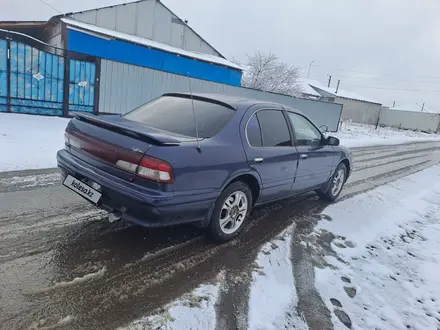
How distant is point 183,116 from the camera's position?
12.3 feet

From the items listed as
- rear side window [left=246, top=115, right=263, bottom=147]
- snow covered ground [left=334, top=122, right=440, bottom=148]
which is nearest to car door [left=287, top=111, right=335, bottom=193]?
rear side window [left=246, top=115, right=263, bottom=147]

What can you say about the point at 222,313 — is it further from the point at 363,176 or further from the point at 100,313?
the point at 363,176

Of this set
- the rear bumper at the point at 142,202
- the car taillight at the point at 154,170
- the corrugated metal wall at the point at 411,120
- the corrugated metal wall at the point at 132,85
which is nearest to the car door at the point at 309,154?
the rear bumper at the point at 142,202

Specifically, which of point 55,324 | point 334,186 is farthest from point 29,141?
point 334,186

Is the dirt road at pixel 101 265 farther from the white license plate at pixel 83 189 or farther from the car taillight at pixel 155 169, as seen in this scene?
the car taillight at pixel 155 169

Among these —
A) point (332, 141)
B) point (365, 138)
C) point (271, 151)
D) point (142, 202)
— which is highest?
point (332, 141)

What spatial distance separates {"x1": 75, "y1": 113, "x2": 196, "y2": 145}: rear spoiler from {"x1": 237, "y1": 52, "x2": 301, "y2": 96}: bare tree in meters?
29.0

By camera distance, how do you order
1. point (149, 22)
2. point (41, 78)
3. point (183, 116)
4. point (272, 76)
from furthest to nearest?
1. point (272, 76)
2. point (149, 22)
3. point (41, 78)
4. point (183, 116)

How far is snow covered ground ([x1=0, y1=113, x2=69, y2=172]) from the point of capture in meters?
6.13

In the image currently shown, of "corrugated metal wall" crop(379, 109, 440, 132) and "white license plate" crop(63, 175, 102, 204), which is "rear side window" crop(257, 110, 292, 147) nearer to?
"white license plate" crop(63, 175, 102, 204)

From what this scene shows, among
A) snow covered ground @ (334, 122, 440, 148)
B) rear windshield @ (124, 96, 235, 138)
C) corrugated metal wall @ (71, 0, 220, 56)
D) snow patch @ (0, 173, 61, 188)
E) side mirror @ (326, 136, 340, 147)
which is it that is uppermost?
corrugated metal wall @ (71, 0, 220, 56)

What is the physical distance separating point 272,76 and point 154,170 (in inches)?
1206

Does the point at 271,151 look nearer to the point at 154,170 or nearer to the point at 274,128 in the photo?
the point at 274,128

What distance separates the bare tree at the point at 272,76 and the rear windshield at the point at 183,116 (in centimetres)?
2823
